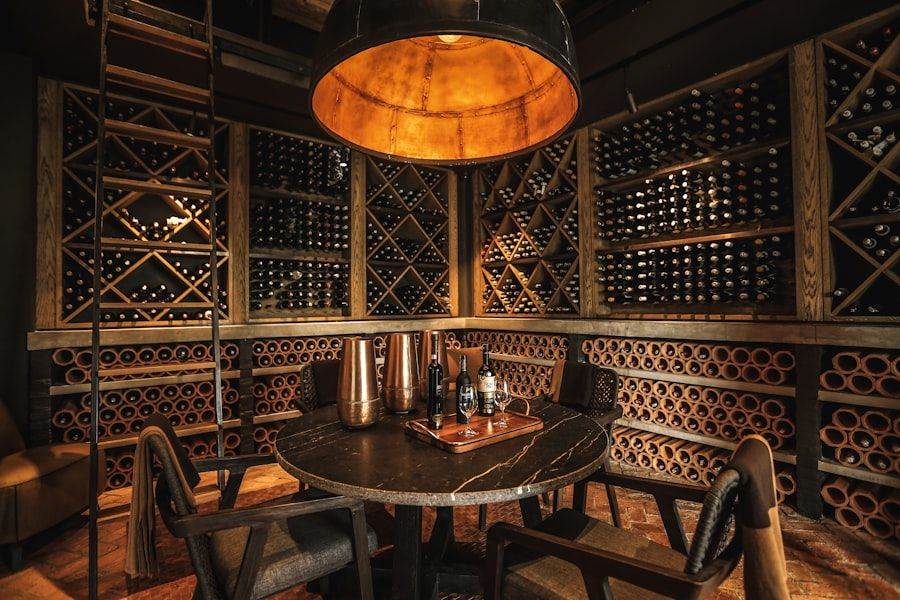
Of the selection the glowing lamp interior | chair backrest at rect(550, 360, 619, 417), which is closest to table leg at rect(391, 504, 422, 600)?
chair backrest at rect(550, 360, 619, 417)

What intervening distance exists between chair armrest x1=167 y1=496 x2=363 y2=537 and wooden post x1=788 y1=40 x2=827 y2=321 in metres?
3.14

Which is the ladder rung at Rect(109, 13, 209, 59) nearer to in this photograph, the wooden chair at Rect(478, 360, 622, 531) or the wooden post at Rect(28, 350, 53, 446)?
the wooden post at Rect(28, 350, 53, 446)

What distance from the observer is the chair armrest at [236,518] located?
3.91 ft

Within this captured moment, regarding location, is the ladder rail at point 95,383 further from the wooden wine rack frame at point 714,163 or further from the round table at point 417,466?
the wooden wine rack frame at point 714,163

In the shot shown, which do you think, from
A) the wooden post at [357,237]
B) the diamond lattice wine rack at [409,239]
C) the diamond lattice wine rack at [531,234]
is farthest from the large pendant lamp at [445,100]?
the diamond lattice wine rack at [409,239]

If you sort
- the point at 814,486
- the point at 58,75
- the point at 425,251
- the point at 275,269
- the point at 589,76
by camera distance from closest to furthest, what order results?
the point at 814,486 < the point at 58,75 < the point at 589,76 < the point at 275,269 < the point at 425,251

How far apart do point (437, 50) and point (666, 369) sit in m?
2.97

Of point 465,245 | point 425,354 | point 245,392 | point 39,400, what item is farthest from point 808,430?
point 39,400

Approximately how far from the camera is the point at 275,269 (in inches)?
165

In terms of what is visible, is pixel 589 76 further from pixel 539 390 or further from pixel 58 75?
pixel 58 75

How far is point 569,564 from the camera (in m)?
1.34

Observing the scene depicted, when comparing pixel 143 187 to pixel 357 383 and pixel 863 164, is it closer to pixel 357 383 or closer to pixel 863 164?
pixel 357 383

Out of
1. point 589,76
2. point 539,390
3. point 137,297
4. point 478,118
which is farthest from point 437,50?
point 539,390

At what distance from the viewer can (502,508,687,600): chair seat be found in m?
1.22
